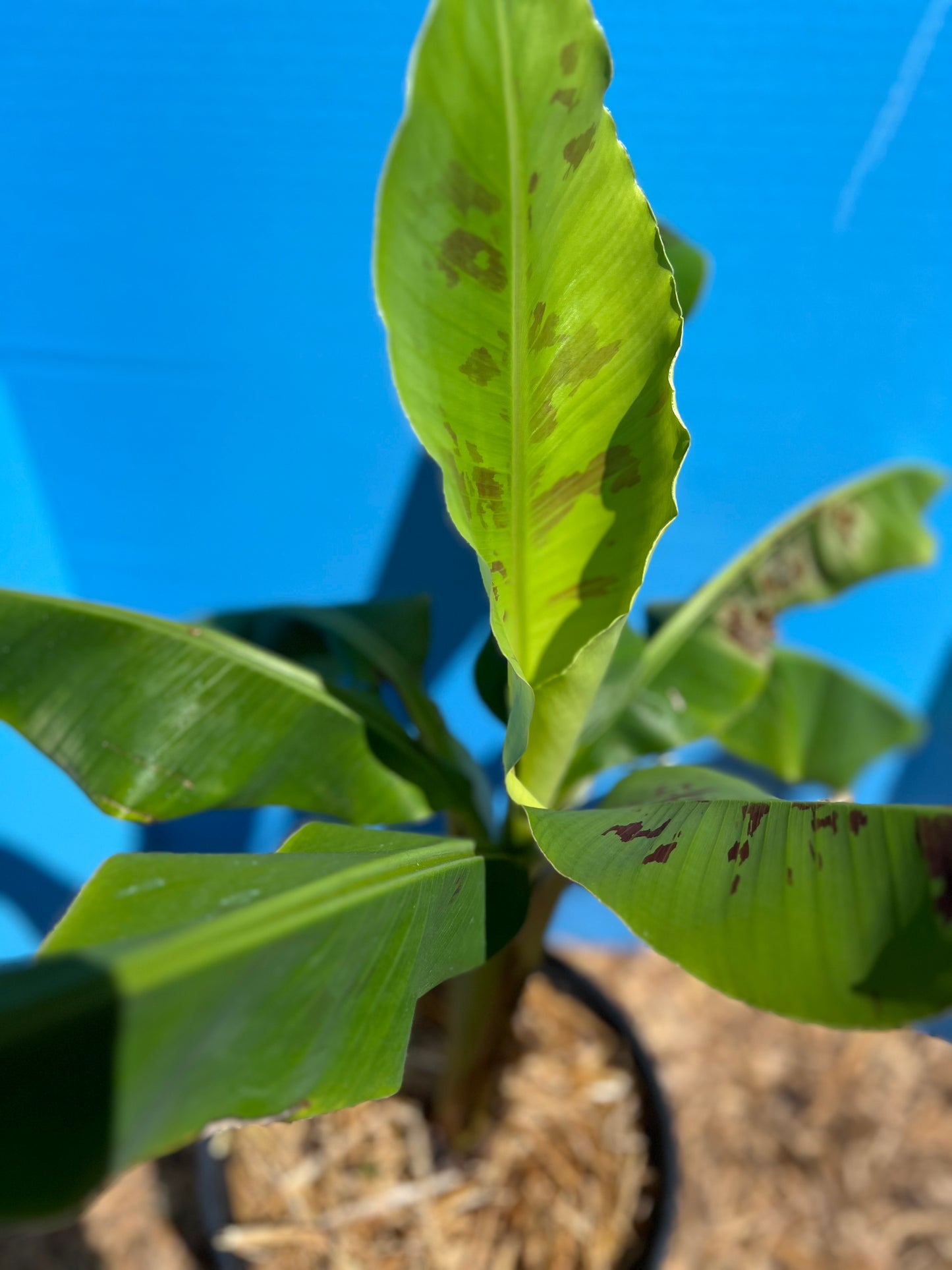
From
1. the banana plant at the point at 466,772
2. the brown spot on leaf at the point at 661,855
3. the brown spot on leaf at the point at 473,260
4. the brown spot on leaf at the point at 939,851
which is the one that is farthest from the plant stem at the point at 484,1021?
the brown spot on leaf at the point at 473,260

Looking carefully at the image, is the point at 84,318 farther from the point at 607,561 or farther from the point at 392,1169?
the point at 392,1169

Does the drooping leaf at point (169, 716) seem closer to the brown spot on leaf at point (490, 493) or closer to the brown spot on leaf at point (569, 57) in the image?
the brown spot on leaf at point (490, 493)

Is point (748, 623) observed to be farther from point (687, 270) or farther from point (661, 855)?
point (661, 855)

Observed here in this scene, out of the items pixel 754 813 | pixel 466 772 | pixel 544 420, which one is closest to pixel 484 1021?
pixel 466 772

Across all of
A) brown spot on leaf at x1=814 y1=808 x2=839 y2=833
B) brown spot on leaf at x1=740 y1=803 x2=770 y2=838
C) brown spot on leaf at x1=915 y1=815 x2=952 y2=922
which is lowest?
brown spot on leaf at x1=740 y1=803 x2=770 y2=838

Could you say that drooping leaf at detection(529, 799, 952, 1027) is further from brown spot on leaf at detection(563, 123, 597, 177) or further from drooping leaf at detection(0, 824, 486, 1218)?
brown spot on leaf at detection(563, 123, 597, 177)

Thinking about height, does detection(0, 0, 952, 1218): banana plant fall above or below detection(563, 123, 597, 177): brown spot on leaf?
below

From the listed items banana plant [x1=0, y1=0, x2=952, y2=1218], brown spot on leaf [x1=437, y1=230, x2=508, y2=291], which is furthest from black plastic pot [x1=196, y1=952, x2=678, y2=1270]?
brown spot on leaf [x1=437, y1=230, x2=508, y2=291]
